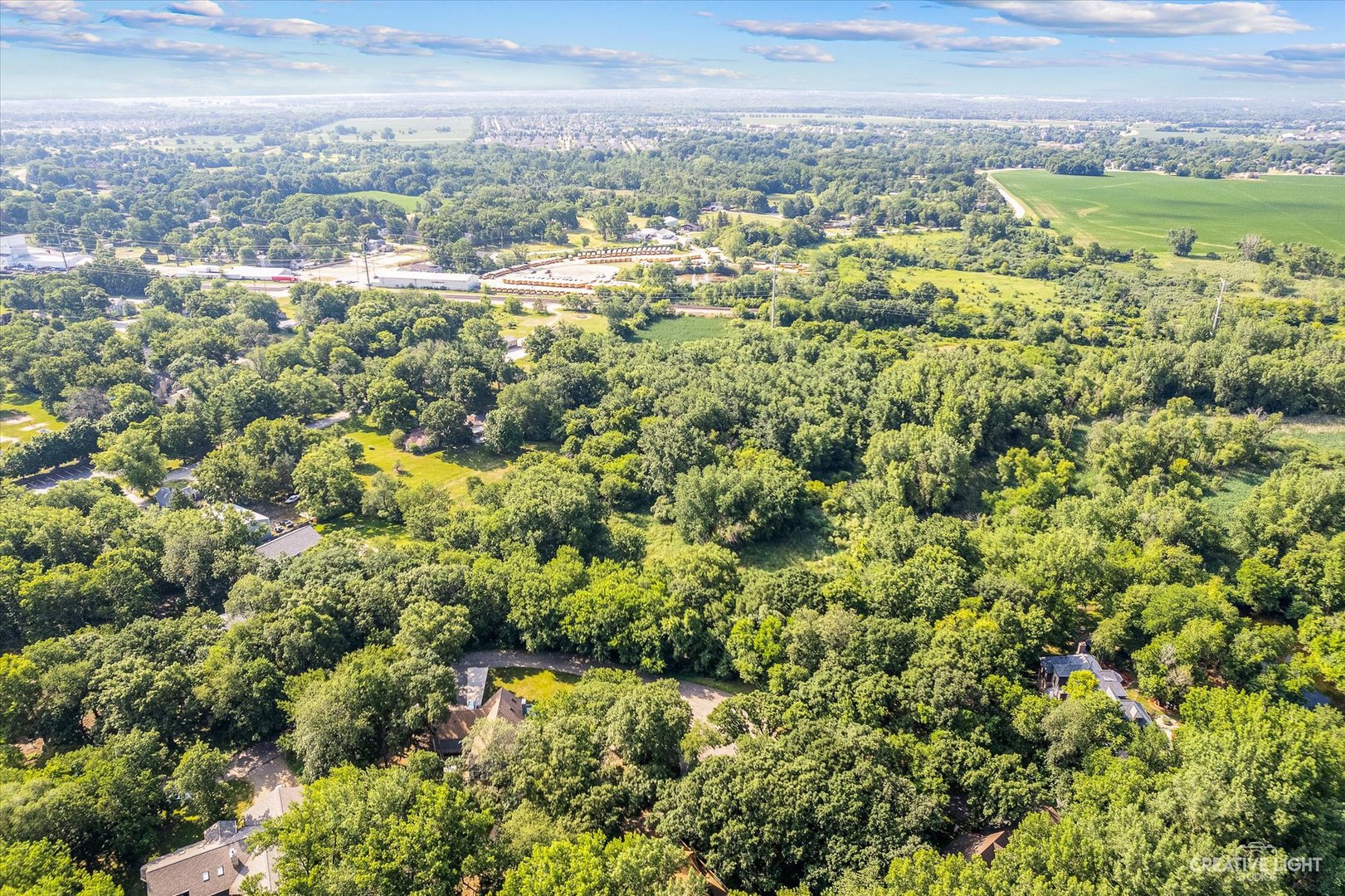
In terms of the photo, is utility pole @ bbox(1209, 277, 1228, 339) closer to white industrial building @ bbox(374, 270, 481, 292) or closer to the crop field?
the crop field

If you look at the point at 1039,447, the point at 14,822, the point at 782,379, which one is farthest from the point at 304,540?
the point at 1039,447

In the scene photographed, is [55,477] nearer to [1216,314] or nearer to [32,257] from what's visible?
[32,257]

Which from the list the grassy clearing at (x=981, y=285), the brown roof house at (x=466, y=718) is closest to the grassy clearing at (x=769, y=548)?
the brown roof house at (x=466, y=718)

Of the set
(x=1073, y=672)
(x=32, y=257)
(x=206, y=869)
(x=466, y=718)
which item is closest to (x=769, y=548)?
(x=1073, y=672)

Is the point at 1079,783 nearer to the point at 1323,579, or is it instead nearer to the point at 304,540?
the point at 1323,579

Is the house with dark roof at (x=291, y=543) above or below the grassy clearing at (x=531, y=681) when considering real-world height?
above

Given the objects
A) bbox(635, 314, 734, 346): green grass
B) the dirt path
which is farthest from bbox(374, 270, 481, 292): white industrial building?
the dirt path

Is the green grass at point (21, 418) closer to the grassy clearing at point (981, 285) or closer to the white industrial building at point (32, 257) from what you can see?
the white industrial building at point (32, 257)
